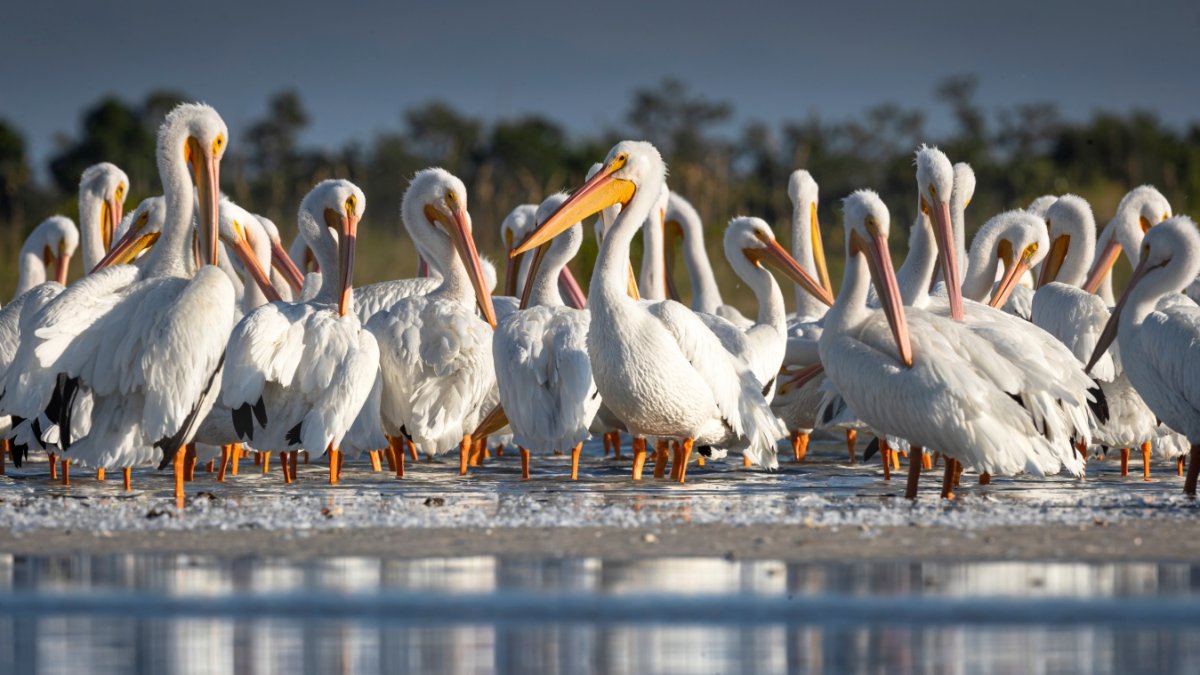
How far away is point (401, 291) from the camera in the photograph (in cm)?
1134

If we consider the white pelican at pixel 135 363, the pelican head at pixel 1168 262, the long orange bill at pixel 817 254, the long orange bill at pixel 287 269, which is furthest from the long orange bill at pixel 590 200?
the long orange bill at pixel 817 254

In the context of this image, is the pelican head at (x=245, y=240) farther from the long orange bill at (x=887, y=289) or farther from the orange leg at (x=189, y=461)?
the long orange bill at (x=887, y=289)

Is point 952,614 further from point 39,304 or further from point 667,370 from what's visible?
point 39,304

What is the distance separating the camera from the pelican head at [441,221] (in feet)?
35.3

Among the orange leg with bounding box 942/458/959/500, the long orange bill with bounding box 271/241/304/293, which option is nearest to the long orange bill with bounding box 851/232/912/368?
the orange leg with bounding box 942/458/959/500

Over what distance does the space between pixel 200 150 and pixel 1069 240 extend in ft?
18.8

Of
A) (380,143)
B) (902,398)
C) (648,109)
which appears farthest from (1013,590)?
(648,109)

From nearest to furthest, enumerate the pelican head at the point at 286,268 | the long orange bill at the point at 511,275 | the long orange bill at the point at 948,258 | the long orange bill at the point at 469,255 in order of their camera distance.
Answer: the long orange bill at the point at 948,258
the long orange bill at the point at 469,255
the pelican head at the point at 286,268
the long orange bill at the point at 511,275

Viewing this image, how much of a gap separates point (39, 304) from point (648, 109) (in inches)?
1496

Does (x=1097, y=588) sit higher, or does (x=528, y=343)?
(x=528, y=343)

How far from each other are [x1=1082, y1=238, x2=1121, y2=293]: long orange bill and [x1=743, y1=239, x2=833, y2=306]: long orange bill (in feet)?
5.58

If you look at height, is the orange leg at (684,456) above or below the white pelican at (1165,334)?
below

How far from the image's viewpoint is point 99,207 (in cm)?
1347

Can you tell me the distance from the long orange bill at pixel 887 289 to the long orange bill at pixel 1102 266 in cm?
363
